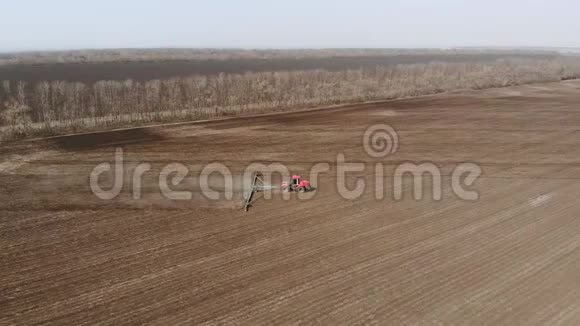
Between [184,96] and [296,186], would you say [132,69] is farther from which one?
[296,186]

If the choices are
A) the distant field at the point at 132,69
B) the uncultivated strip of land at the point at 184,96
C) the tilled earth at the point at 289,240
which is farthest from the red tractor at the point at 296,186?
the distant field at the point at 132,69

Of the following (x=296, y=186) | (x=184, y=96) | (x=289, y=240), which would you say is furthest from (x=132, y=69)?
(x=289, y=240)

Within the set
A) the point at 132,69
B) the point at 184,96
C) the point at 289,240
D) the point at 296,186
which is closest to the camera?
the point at 289,240

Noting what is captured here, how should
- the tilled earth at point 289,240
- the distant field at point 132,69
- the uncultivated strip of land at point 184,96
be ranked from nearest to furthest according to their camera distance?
1. the tilled earth at point 289,240
2. the uncultivated strip of land at point 184,96
3. the distant field at point 132,69

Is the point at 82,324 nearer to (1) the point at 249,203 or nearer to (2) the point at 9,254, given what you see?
(2) the point at 9,254

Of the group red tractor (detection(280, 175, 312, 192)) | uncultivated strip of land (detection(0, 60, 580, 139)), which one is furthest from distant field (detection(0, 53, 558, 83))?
red tractor (detection(280, 175, 312, 192))

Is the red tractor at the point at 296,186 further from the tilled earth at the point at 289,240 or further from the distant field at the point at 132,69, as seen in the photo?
the distant field at the point at 132,69

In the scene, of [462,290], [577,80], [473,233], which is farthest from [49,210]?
[577,80]
